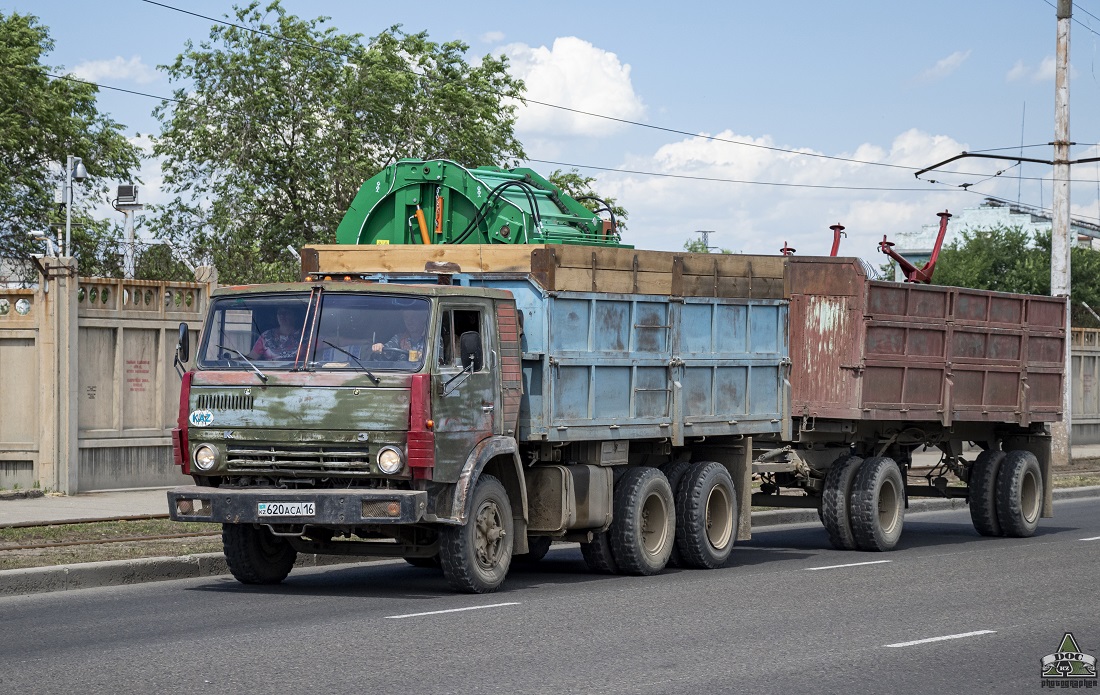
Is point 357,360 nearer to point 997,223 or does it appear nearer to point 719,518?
point 719,518

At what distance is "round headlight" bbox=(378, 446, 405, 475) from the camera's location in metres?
11.4

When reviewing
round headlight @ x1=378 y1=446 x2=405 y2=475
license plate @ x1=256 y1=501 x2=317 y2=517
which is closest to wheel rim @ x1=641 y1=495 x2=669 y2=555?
round headlight @ x1=378 y1=446 x2=405 y2=475

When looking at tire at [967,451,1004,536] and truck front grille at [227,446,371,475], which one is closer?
truck front grille at [227,446,371,475]

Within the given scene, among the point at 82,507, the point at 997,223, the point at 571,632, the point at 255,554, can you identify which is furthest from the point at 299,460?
the point at 997,223

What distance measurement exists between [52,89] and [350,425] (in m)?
32.6

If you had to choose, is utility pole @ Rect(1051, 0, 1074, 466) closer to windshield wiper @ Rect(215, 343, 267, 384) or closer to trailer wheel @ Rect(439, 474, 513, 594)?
trailer wheel @ Rect(439, 474, 513, 594)

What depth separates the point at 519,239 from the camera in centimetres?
1495

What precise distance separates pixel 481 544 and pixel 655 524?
8.88 ft

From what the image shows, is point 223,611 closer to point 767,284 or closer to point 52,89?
point 767,284

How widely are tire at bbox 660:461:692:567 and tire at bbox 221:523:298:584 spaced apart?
12.1 ft

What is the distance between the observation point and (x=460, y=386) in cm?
1193

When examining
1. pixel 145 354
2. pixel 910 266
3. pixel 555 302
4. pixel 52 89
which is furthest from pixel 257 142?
pixel 555 302

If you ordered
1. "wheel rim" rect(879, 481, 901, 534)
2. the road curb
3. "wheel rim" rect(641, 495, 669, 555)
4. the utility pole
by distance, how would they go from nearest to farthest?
1. the road curb
2. "wheel rim" rect(641, 495, 669, 555)
3. "wheel rim" rect(879, 481, 901, 534)
4. the utility pole

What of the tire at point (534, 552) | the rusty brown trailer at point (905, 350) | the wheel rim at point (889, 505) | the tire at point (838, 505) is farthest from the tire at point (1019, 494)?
the tire at point (534, 552)
